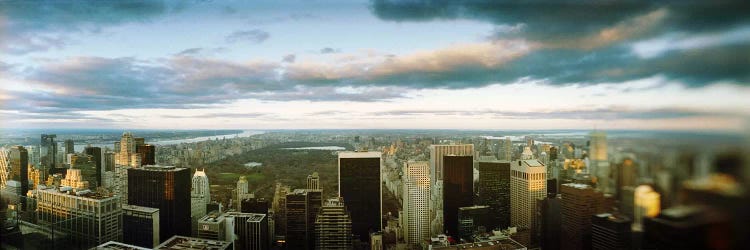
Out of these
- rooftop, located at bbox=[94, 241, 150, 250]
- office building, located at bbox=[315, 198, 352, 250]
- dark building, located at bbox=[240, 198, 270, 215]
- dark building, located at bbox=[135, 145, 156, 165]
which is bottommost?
office building, located at bbox=[315, 198, 352, 250]

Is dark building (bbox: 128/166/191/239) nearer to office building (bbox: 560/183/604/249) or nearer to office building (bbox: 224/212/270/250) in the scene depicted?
office building (bbox: 224/212/270/250)

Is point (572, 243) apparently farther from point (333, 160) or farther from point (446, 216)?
point (333, 160)

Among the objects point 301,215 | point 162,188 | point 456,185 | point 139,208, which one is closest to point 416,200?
point 456,185

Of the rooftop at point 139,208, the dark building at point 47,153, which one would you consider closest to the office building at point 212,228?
the rooftop at point 139,208

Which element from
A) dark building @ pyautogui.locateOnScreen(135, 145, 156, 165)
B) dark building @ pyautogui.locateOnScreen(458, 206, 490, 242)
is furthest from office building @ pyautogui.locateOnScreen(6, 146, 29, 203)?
dark building @ pyautogui.locateOnScreen(458, 206, 490, 242)

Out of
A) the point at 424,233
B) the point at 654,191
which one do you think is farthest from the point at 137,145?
the point at 654,191

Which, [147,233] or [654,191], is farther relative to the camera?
[147,233]
